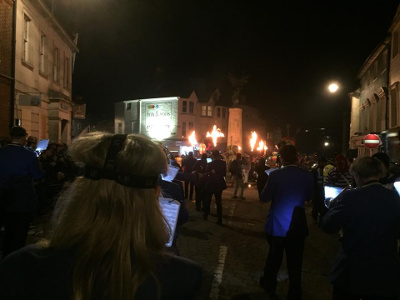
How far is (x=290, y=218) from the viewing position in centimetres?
463

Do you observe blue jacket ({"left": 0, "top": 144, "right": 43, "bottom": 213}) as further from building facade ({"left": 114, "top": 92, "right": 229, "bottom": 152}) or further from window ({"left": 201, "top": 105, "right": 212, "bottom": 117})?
window ({"left": 201, "top": 105, "right": 212, "bottom": 117})

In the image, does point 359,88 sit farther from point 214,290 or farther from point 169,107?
point 214,290

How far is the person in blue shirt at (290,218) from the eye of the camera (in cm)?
460

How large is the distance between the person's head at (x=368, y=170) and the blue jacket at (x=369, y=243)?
93 millimetres

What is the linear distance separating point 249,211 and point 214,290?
22.1ft

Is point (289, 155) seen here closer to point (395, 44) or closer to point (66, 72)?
point (395, 44)

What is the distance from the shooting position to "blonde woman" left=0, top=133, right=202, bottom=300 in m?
1.19

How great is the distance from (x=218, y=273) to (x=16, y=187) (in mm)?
3430

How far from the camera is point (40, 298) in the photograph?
1188 mm

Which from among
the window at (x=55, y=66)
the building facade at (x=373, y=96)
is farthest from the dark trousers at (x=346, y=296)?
the window at (x=55, y=66)

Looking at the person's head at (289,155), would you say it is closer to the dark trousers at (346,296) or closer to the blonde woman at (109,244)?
the dark trousers at (346,296)

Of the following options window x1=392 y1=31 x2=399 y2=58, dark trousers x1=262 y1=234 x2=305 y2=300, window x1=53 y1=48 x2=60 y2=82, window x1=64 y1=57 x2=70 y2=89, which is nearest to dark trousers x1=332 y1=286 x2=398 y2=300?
dark trousers x1=262 y1=234 x2=305 y2=300

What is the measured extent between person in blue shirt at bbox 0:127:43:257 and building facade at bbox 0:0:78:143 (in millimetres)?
9028

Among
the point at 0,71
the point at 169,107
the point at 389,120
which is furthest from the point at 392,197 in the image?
the point at 169,107
